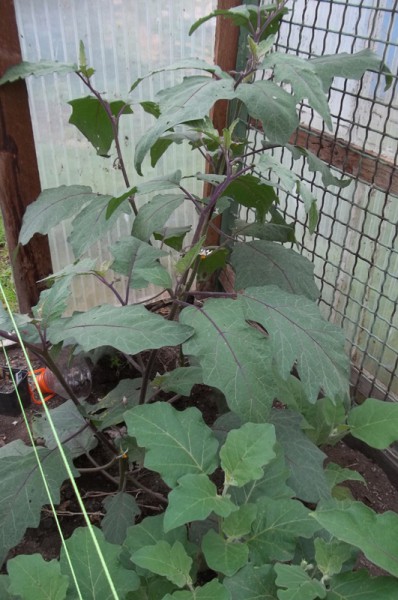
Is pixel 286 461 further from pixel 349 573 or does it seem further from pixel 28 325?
pixel 28 325

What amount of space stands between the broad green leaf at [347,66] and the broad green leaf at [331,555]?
2.99ft

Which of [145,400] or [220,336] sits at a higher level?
[220,336]

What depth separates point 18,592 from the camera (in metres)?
0.84

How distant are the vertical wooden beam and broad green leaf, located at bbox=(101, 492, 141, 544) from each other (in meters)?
0.70

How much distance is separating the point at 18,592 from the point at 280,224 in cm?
103

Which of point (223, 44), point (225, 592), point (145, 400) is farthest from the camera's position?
point (223, 44)

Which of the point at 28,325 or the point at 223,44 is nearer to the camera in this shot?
the point at 28,325

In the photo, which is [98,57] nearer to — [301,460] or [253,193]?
[253,193]

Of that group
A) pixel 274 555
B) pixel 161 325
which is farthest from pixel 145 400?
pixel 274 555

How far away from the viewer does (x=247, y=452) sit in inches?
36.2

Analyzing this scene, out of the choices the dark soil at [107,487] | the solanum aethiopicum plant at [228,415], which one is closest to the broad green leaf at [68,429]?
the solanum aethiopicum plant at [228,415]

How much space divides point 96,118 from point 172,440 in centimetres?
87

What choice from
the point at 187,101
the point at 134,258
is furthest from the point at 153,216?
the point at 187,101

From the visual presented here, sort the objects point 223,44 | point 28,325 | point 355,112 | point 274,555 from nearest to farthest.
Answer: point 274,555, point 28,325, point 355,112, point 223,44
